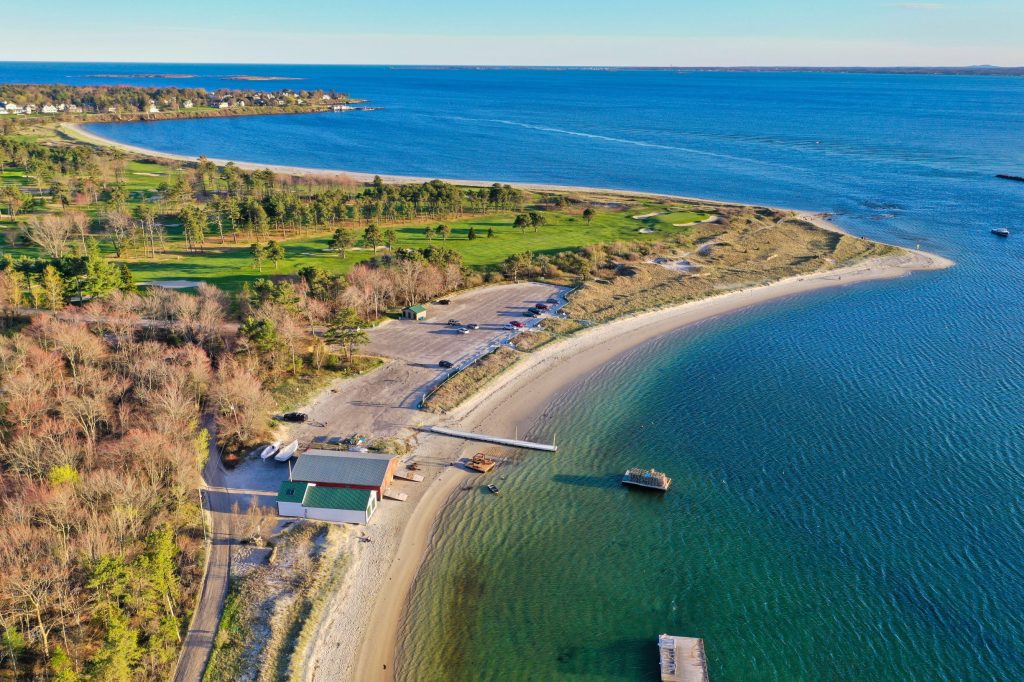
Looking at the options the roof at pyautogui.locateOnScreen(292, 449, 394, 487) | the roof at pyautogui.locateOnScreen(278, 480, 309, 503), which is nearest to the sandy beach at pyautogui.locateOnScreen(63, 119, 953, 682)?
the roof at pyautogui.locateOnScreen(292, 449, 394, 487)

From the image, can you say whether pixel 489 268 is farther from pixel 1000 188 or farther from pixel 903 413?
pixel 1000 188

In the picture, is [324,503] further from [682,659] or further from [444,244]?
[444,244]

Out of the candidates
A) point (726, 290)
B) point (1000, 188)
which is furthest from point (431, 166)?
point (1000, 188)

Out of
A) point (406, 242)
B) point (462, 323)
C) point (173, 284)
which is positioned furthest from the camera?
point (406, 242)

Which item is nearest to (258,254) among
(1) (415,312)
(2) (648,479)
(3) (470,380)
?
(1) (415,312)

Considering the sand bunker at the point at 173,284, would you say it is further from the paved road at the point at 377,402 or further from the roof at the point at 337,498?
the roof at the point at 337,498

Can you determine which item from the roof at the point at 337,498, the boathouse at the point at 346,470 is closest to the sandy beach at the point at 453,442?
the roof at the point at 337,498

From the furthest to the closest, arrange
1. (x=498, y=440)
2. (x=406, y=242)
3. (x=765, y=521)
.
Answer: (x=406, y=242)
(x=498, y=440)
(x=765, y=521)
